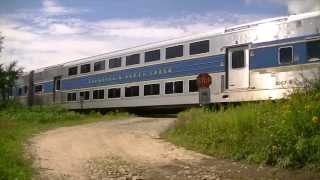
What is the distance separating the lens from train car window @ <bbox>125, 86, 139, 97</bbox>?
28188mm

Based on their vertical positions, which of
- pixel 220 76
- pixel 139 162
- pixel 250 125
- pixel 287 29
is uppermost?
pixel 287 29

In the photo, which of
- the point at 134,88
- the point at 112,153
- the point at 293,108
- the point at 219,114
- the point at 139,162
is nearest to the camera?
the point at 293,108

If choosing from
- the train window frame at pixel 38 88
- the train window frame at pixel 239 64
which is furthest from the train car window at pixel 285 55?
the train window frame at pixel 38 88

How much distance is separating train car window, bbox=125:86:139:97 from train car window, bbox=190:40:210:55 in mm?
4926

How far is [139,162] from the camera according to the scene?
41.5 ft

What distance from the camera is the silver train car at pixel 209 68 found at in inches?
765

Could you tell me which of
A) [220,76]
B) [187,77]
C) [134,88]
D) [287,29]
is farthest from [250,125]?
[134,88]

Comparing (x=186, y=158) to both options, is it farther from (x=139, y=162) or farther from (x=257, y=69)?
(x=257, y=69)

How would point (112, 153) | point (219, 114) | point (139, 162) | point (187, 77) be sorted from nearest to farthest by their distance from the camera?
point (139, 162), point (112, 153), point (219, 114), point (187, 77)

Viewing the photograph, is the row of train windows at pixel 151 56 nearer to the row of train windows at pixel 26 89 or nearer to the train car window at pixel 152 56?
the train car window at pixel 152 56

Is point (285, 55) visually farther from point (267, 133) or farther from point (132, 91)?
point (132, 91)

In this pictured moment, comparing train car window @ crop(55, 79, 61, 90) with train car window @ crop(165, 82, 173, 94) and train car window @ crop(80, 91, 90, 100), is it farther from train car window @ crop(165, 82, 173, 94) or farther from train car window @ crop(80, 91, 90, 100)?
train car window @ crop(165, 82, 173, 94)

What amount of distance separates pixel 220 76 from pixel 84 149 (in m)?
8.93

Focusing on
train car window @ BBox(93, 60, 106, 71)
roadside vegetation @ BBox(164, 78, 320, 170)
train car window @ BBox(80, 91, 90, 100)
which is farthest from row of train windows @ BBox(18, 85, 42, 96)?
roadside vegetation @ BBox(164, 78, 320, 170)
